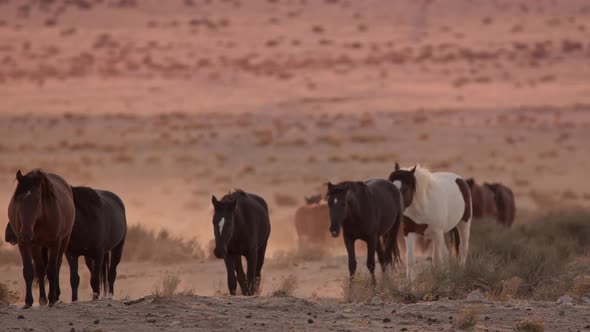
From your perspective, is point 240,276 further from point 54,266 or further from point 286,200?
point 286,200

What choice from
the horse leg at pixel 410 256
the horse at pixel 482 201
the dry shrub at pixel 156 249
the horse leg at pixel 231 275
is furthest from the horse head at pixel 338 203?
the horse at pixel 482 201

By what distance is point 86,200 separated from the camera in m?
15.4

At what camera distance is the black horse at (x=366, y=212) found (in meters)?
17.0

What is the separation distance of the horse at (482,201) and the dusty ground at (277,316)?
10.5 metres

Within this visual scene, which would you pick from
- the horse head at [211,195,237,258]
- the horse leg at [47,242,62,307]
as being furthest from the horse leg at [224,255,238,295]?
the horse leg at [47,242,62,307]

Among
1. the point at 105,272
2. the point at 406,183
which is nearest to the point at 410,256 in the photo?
the point at 406,183

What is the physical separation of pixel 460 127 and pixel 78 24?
3969cm

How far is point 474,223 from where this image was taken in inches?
902

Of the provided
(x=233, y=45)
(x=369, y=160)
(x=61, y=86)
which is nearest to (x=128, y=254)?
(x=369, y=160)

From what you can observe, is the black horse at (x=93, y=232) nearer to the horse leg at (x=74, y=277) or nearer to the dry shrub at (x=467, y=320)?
the horse leg at (x=74, y=277)

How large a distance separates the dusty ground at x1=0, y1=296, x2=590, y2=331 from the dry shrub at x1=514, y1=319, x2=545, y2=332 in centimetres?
12

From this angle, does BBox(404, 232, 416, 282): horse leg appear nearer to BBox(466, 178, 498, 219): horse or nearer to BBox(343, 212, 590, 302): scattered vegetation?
BBox(343, 212, 590, 302): scattered vegetation

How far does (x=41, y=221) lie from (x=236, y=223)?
264cm

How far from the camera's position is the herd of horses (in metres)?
13.9
